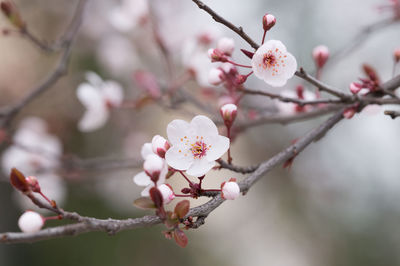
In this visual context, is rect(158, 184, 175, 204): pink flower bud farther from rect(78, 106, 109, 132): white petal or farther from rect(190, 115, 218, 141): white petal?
rect(78, 106, 109, 132): white petal

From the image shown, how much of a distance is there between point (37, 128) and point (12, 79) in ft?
4.27

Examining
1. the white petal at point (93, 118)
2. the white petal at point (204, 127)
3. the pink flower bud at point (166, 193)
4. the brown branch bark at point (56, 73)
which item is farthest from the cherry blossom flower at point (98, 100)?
the pink flower bud at point (166, 193)

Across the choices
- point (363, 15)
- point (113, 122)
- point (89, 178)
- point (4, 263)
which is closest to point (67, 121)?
point (113, 122)

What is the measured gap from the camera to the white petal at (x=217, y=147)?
907mm

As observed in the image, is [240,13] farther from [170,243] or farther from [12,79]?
[170,243]

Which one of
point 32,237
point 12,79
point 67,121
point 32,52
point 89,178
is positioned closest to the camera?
point 32,237

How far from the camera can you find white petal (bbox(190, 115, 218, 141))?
3.12 ft

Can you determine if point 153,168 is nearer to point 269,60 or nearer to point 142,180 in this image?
point 142,180

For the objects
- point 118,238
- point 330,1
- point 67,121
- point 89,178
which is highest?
point 330,1

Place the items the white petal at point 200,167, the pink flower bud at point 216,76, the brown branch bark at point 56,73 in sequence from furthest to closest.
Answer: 1. the brown branch bark at point 56,73
2. the pink flower bud at point 216,76
3. the white petal at point 200,167

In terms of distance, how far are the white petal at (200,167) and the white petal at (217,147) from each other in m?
0.01

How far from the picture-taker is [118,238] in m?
4.08

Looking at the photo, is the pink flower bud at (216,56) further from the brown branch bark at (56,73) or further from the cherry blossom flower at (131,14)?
the cherry blossom flower at (131,14)

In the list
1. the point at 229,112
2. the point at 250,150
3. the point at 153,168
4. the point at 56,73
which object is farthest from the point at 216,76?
the point at 250,150
